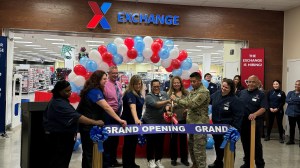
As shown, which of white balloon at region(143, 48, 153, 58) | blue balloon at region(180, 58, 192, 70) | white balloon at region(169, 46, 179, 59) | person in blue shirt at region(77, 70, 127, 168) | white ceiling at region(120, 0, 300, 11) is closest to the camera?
person in blue shirt at region(77, 70, 127, 168)

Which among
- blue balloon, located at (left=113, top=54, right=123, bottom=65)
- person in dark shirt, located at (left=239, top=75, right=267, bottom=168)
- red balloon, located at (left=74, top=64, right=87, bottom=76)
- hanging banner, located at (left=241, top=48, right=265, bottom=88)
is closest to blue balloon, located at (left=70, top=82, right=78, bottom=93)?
red balloon, located at (left=74, top=64, right=87, bottom=76)

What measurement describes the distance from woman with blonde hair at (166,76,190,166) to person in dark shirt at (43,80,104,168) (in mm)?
1591

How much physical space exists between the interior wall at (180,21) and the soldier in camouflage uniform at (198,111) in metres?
3.69

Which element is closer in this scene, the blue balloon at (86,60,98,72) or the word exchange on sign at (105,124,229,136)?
the word exchange on sign at (105,124,229,136)

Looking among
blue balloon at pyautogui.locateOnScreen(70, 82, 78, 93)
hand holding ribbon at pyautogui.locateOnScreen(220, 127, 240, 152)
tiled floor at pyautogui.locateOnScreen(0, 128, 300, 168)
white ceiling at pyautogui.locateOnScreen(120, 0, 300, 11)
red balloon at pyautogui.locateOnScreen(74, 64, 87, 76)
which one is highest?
white ceiling at pyautogui.locateOnScreen(120, 0, 300, 11)

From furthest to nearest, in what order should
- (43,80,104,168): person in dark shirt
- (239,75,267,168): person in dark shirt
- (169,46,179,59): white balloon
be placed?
(169,46,179,59): white balloon < (239,75,267,168): person in dark shirt < (43,80,104,168): person in dark shirt

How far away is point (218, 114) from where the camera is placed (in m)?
3.99

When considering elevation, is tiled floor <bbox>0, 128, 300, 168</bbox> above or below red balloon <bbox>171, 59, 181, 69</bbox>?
below

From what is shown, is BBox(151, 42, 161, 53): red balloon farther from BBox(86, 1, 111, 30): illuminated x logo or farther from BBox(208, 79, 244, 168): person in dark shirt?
BBox(86, 1, 111, 30): illuminated x logo

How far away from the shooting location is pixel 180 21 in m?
7.43

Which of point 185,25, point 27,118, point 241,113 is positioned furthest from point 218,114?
point 185,25

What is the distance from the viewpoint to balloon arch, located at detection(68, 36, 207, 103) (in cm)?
517

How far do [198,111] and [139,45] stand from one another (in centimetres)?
193

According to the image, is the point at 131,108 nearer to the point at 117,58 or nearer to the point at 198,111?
the point at 198,111
